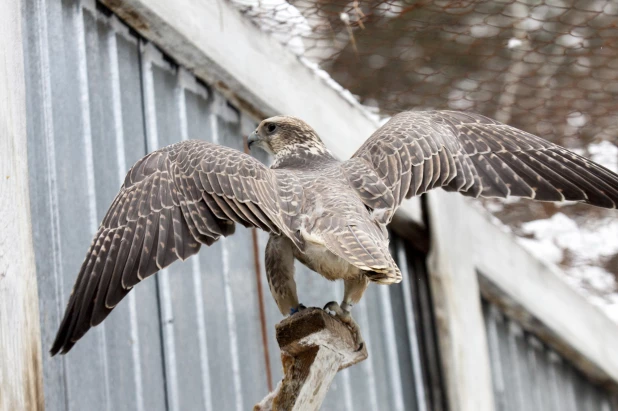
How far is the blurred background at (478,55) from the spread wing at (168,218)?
1.25 m

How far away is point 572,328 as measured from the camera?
599 centimetres

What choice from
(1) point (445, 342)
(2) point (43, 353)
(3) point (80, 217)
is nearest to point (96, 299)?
(2) point (43, 353)

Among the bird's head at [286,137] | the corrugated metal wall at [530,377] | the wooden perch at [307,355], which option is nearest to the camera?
the wooden perch at [307,355]

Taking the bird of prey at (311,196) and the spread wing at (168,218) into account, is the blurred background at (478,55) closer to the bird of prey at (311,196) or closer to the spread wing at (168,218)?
the bird of prey at (311,196)

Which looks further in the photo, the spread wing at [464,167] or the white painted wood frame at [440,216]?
the white painted wood frame at [440,216]

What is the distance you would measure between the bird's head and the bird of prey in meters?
0.07

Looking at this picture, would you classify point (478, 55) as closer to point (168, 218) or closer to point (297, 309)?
point (297, 309)

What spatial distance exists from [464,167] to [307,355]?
0.91m

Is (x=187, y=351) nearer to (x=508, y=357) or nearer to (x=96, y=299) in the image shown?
(x=96, y=299)

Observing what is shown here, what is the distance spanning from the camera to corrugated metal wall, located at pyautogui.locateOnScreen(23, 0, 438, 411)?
11.2ft

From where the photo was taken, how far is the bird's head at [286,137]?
12.3 ft

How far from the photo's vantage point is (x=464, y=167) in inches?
135

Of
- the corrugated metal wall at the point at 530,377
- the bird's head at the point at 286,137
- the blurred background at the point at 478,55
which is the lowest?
the corrugated metal wall at the point at 530,377

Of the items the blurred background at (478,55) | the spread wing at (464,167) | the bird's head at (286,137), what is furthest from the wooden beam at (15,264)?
the blurred background at (478,55)
